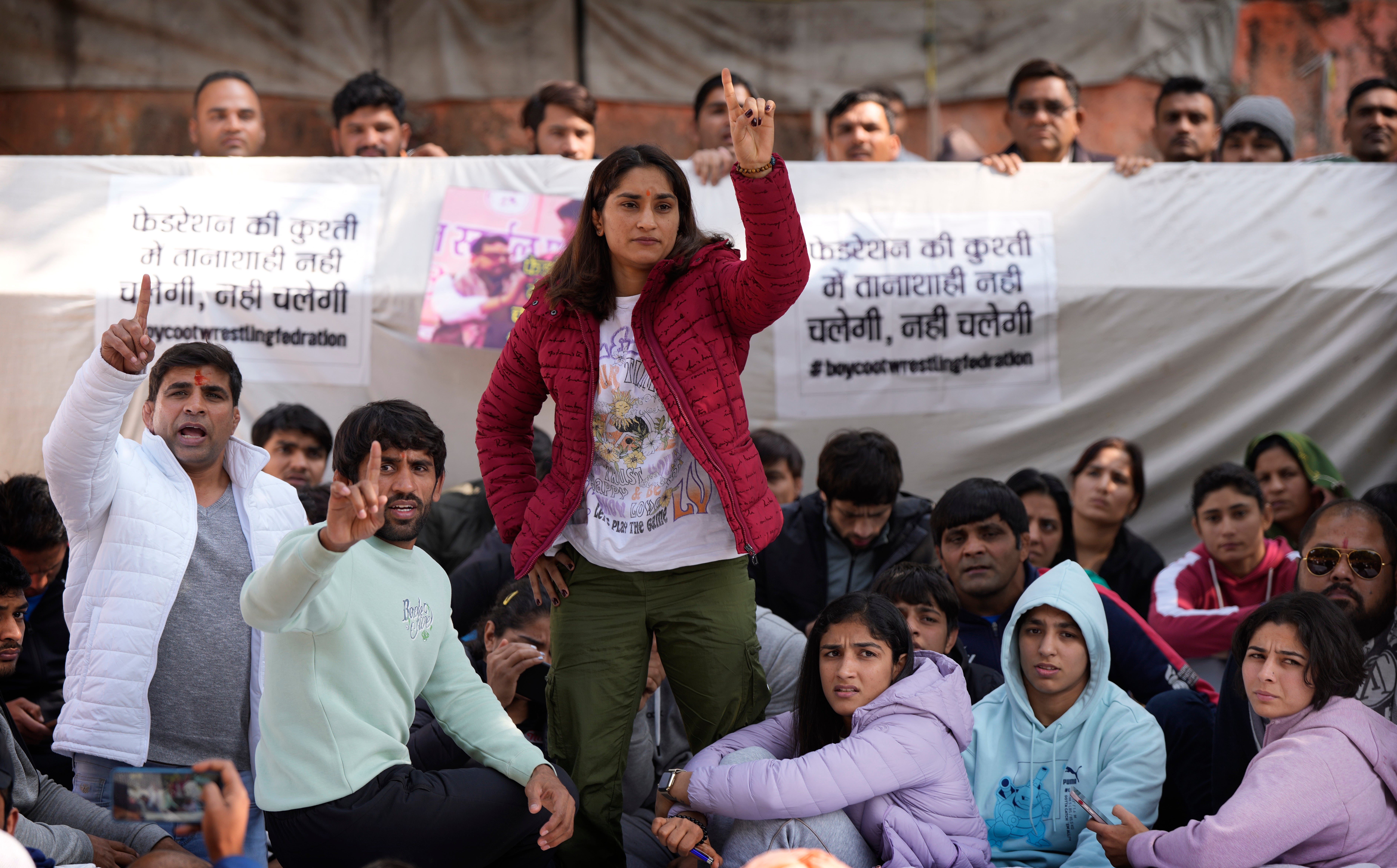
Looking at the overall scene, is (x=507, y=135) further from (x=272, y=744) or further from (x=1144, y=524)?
(x=272, y=744)

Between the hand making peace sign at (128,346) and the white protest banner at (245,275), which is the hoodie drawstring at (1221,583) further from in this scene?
the hand making peace sign at (128,346)

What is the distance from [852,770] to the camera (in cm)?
312

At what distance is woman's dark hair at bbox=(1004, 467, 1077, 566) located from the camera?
4910 mm

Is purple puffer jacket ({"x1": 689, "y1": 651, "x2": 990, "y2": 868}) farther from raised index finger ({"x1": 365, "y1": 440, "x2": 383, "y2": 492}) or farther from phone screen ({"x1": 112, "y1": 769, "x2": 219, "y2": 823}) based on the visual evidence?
phone screen ({"x1": 112, "y1": 769, "x2": 219, "y2": 823})

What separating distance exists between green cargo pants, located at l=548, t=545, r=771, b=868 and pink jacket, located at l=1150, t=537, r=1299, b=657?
1982mm

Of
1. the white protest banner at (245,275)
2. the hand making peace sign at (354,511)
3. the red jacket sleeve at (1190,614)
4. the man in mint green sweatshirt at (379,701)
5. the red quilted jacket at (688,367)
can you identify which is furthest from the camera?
the white protest banner at (245,275)

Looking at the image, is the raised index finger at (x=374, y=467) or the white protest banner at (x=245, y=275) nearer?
the raised index finger at (x=374, y=467)

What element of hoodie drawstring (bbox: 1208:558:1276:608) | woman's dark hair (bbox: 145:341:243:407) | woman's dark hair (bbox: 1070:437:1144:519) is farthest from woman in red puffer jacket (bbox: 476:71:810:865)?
woman's dark hair (bbox: 1070:437:1144:519)

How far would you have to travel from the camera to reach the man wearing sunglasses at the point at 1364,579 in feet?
11.7

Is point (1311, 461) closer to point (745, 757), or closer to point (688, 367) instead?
point (745, 757)

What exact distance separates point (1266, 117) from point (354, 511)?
5.44 meters

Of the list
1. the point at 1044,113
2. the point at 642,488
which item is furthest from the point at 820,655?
the point at 1044,113

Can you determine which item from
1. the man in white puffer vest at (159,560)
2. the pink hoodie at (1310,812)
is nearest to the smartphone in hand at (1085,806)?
the pink hoodie at (1310,812)

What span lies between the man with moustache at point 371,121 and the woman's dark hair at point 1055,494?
9.93ft
